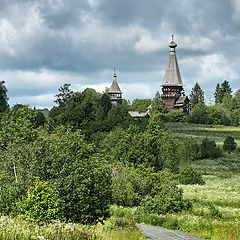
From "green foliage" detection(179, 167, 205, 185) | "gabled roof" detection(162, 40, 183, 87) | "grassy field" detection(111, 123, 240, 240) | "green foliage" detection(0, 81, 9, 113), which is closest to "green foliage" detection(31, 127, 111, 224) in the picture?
"grassy field" detection(111, 123, 240, 240)

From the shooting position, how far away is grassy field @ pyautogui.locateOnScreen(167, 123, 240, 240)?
17.0m

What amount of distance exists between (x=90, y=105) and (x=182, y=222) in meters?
40.2

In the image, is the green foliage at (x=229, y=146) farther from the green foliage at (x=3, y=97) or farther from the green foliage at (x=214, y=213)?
the green foliage at (x=3, y=97)

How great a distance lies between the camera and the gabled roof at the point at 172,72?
432 ft

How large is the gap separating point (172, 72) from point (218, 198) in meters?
109

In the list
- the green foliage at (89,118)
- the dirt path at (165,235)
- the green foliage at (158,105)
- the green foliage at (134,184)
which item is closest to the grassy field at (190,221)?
the dirt path at (165,235)

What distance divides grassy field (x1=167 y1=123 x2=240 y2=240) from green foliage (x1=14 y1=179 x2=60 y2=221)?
7379 mm

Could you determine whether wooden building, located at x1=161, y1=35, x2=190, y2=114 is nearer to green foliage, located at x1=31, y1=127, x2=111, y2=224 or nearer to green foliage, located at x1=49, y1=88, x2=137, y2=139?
green foliage, located at x1=49, y1=88, x2=137, y2=139

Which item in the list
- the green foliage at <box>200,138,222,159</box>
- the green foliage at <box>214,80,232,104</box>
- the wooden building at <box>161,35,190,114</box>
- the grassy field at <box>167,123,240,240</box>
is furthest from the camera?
the green foliage at <box>214,80,232,104</box>

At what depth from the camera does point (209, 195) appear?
30.2m

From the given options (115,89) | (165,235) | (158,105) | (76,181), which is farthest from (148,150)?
(115,89)

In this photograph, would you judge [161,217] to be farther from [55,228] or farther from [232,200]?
[55,228]

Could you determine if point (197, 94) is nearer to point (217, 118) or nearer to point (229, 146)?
point (217, 118)

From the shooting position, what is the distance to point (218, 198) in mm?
28844
